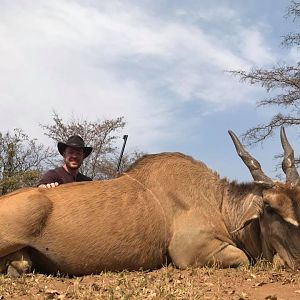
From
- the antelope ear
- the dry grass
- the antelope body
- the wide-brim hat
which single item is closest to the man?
the wide-brim hat

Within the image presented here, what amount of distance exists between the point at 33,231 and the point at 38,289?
1.11 meters

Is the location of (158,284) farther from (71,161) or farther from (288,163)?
(71,161)

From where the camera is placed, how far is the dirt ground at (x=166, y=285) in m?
4.73

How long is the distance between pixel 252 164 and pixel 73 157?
10.1 ft

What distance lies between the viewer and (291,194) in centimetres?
617

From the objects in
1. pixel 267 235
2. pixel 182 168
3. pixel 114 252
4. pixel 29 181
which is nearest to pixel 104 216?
pixel 114 252

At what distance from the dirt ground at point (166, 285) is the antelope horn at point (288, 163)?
1107 mm

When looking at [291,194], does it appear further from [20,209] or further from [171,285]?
[20,209]

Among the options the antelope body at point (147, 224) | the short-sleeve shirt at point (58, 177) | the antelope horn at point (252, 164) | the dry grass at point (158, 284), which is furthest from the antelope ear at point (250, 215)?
the short-sleeve shirt at point (58, 177)

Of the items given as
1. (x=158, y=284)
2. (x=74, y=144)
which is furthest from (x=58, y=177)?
(x=158, y=284)

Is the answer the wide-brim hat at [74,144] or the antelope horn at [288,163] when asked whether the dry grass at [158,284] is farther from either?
the wide-brim hat at [74,144]

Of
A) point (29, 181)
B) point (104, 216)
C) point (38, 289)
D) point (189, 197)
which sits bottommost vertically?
point (38, 289)

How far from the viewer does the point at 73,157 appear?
8711 millimetres

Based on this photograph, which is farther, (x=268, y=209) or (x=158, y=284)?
(x=268, y=209)
